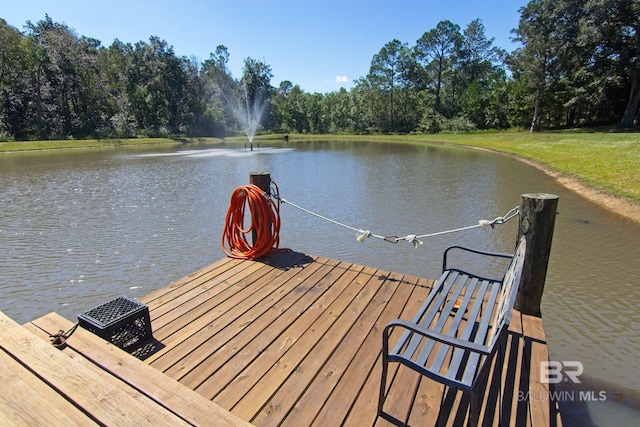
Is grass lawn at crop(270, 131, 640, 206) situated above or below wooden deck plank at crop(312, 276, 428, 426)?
above

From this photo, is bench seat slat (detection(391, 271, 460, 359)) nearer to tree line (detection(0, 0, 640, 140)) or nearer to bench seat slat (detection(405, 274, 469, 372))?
bench seat slat (detection(405, 274, 469, 372))

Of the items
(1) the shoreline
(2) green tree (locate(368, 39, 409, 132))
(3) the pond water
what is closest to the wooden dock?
(3) the pond water

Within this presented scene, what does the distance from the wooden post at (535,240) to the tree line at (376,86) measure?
27.1 m

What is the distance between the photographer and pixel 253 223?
4062mm

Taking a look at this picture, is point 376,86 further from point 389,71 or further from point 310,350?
point 310,350

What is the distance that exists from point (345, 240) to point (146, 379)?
4.69m

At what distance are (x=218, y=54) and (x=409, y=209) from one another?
56.0 meters

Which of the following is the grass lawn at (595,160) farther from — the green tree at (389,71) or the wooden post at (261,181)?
the green tree at (389,71)

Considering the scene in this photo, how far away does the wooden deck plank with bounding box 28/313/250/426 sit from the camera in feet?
4.30

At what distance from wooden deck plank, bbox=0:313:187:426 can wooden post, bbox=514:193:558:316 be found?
A: 8.32 feet

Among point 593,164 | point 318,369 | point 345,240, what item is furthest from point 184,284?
point 593,164

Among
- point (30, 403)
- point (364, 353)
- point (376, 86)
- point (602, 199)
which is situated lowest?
point (602, 199)

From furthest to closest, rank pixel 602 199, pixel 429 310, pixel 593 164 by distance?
1. pixel 593 164
2. pixel 602 199
3. pixel 429 310

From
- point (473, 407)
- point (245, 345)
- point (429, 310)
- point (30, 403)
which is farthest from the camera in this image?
point (245, 345)
